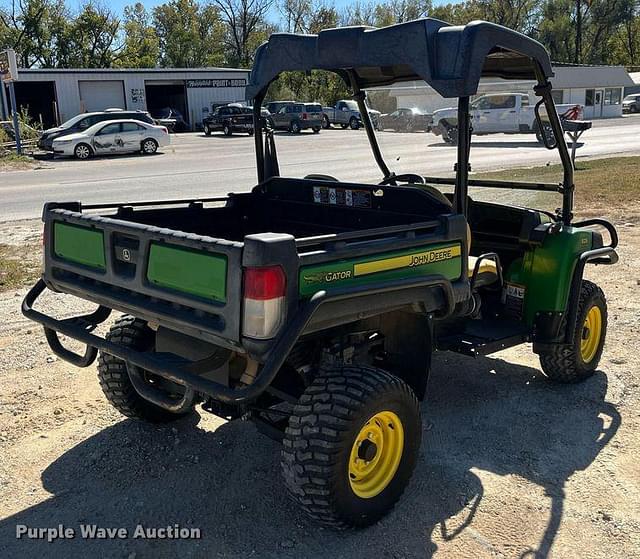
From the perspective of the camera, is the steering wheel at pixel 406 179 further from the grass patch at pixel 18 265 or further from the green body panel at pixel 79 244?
the grass patch at pixel 18 265

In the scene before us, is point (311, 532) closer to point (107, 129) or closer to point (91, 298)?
point (91, 298)

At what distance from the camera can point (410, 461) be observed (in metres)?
3.46

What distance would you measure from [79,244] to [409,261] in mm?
1687

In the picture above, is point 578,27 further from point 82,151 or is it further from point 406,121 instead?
point 406,121

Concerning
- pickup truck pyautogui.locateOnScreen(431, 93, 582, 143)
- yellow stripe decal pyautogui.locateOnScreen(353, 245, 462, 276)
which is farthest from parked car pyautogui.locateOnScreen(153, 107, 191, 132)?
yellow stripe decal pyautogui.locateOnScreen(353, 245, 462, 276)

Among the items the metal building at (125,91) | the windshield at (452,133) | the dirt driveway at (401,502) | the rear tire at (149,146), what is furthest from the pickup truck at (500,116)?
the metal building at (125,91)

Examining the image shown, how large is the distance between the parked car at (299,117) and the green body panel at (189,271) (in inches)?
1371

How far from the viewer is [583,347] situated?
486cm

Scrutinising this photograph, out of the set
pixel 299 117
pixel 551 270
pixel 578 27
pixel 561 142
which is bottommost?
pixel 551 270

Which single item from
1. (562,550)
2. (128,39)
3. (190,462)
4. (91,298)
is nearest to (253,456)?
(190,462)

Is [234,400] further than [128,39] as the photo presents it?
No

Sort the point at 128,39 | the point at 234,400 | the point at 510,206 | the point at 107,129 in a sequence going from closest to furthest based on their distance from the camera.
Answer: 1. the point at 234,400
2. the point at 510,206
3. the point at 107,129
4. the point at 128,39

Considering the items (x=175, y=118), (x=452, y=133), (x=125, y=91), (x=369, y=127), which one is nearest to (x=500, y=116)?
(x=452, y=133)

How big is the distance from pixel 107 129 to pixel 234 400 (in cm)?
2349
